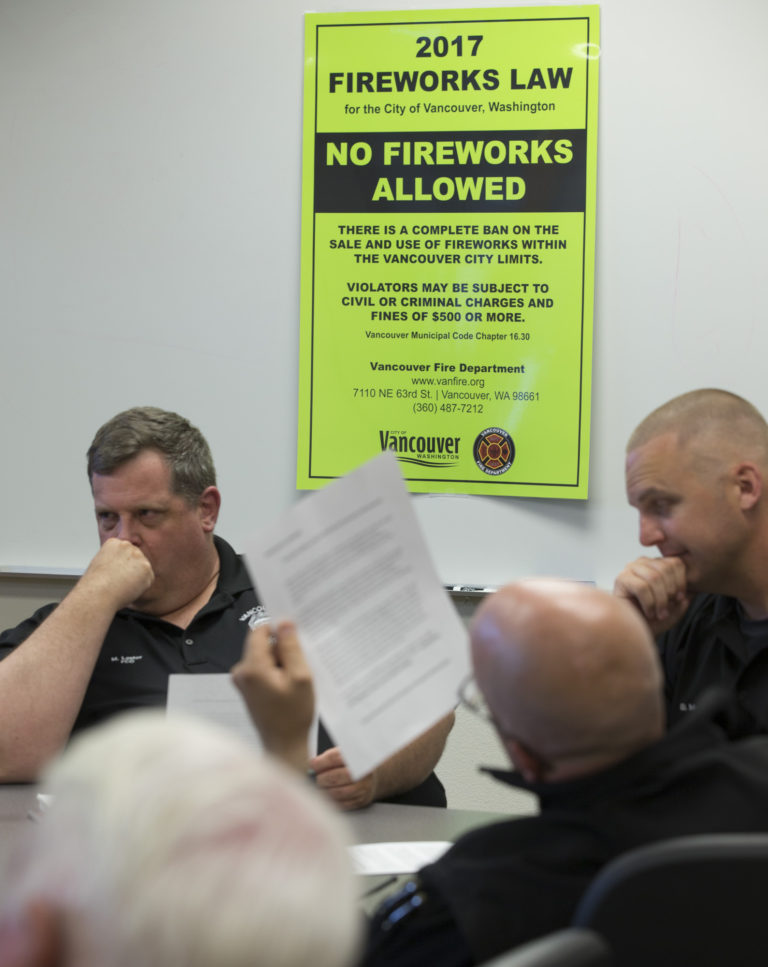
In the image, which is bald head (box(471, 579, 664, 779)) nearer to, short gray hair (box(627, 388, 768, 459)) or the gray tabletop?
the gray tabletop

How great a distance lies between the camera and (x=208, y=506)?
98.6 inches

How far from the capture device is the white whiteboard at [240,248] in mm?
2930

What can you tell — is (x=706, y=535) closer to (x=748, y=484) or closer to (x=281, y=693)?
(x=748, y=484)

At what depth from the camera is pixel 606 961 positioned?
813 millimetres

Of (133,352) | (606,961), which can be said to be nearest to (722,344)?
(133,352)

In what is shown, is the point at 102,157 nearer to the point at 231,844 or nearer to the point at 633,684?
the point at 633,684

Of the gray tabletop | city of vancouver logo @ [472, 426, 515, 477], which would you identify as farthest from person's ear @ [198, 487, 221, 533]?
city of vancouver logo @ [472, 426, 515, 477]

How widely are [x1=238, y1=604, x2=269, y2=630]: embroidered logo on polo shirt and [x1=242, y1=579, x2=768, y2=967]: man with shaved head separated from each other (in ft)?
4.03

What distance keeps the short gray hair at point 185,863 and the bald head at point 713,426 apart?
166 cm

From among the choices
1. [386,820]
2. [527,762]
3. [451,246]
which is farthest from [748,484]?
[451,246]

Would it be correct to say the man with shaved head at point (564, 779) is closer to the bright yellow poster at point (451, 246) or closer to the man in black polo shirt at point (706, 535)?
the man in black polo shirt at point (706, 535)

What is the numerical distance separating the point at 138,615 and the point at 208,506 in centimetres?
30

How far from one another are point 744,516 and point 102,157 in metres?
2.22

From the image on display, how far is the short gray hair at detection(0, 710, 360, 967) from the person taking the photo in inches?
19.9
